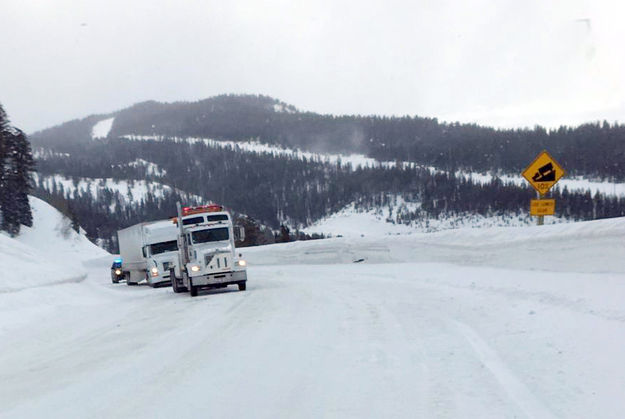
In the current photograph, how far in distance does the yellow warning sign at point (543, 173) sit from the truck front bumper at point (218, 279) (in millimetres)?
10984

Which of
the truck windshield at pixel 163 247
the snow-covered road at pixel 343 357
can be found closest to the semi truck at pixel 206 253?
the snow-covered road at pixel 343 357

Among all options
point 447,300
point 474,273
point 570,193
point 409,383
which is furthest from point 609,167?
point 409,383

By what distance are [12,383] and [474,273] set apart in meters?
15.8

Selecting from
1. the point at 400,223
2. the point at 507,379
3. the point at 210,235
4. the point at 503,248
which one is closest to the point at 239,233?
the point at 210,235

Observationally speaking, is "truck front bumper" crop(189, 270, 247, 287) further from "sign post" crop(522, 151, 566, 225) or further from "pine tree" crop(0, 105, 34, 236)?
"pine tree" crop(0, 105, 34, 236)

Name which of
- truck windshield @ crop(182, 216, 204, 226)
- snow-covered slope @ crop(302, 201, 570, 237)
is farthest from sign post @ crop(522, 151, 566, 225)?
snow-covered slope @ crop(302, 201, 570, 237)

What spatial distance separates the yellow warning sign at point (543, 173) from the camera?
18422mm

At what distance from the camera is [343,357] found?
8562 mm

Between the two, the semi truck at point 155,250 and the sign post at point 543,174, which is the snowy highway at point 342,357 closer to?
the sign post at point 543,174

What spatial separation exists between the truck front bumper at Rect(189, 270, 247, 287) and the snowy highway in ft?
21.4

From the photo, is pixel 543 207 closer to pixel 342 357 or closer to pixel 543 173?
pixel 543 173

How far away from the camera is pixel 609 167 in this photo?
8694 centimetres

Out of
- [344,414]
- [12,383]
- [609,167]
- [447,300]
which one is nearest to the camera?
[344,414]

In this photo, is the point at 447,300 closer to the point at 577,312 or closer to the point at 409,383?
the point at 577,312
